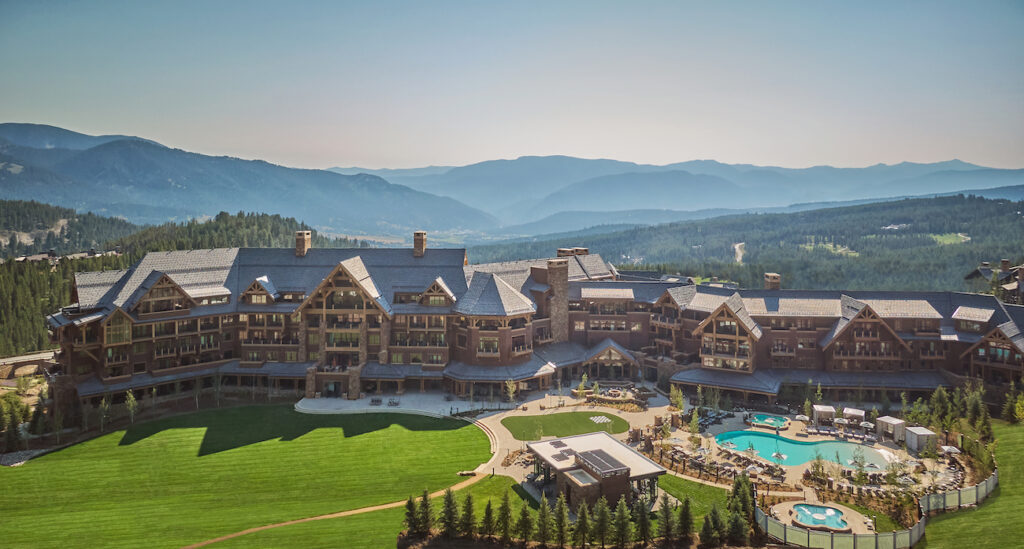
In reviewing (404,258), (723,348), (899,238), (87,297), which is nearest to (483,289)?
(404,258)

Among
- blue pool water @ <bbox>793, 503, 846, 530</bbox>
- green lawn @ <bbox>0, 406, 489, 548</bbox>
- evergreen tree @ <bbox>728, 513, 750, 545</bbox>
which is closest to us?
evergreen tree @ <bbox>728, 513, 750, 545</bbox>

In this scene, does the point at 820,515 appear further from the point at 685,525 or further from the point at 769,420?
the point at 769,420

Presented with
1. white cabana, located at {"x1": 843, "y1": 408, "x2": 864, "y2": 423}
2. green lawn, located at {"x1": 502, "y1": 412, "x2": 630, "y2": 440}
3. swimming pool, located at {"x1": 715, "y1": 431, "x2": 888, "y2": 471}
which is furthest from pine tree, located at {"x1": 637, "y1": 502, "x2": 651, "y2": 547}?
white cabana, located at {"x1": 843, "y1": 408, "x2": 864, "y2": 423}

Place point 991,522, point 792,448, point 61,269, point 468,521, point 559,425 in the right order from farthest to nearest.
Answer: point 61,269 < point 559,425 < point 792,448 < point 468,521 < point 991,522

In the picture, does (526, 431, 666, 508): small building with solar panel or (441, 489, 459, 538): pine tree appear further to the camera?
(526, 431, 666, 508): small building with solar panel

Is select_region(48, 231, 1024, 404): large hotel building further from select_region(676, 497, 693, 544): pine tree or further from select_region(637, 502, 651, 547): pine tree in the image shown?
select_region(637, 502, 651, 547): pine tree

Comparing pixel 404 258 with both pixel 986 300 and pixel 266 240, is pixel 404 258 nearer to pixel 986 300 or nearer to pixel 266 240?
pixel 986 300

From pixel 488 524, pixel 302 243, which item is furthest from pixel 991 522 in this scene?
pixel 302 243

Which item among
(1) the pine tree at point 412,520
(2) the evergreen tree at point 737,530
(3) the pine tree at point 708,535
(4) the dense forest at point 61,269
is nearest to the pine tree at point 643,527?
(3) the pine tree at point 708,535
